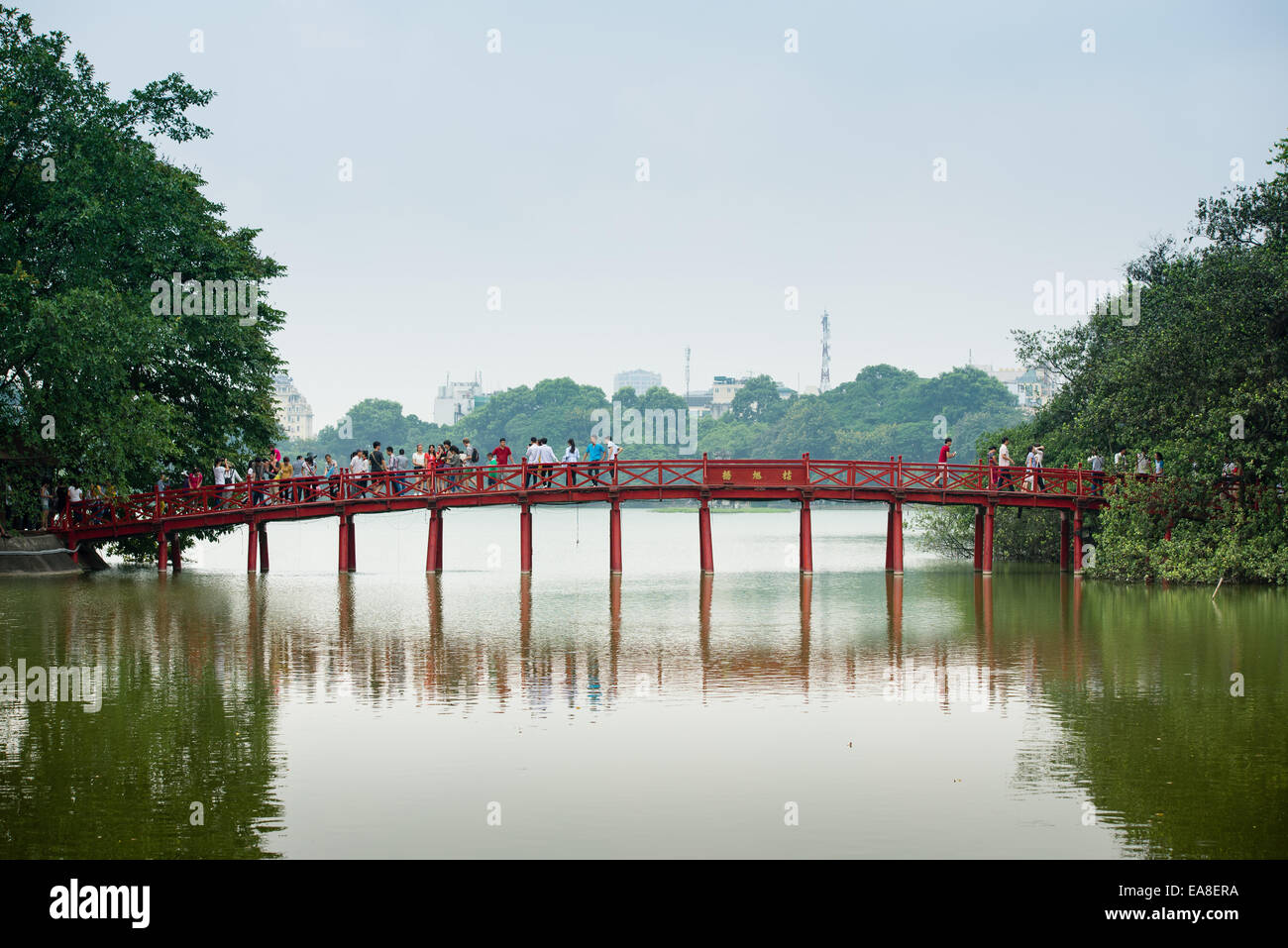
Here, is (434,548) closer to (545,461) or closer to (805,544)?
(545,461)

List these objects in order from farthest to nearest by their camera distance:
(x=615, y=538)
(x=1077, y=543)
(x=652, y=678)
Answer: (x=615, y=538)
(x=1077, y=543)
(x=652, y=678)

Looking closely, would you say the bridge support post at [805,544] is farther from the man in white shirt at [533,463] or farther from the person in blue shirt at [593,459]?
the man in white shirt at [533,463]

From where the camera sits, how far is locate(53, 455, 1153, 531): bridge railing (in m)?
38.0

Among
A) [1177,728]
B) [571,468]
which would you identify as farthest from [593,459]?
[1177,728]

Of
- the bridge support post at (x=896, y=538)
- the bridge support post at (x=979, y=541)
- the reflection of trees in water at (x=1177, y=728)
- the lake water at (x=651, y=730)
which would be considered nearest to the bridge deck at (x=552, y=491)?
the bridge support post at (x=896, y=538)

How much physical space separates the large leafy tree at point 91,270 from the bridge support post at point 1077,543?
24582mm

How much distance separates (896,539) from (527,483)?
35.6 feet

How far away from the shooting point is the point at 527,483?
38.3 m

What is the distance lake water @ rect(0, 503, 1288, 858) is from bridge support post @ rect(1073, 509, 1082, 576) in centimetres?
838

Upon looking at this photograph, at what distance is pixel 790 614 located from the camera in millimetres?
27922

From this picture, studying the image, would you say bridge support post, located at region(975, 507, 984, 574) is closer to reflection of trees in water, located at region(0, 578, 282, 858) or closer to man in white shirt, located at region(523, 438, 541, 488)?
man in white shirt, located at region(523, 438, 541, 488)

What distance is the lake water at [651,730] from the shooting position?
37.0ft

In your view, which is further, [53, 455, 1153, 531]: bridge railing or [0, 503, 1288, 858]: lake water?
[53, 455, 1153, 531]: bridge railing

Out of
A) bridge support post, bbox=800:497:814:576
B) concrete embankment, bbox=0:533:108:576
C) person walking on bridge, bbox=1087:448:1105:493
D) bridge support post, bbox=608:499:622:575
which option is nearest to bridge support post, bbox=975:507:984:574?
person walking on bridge, bbox=1087:448:1105:493
